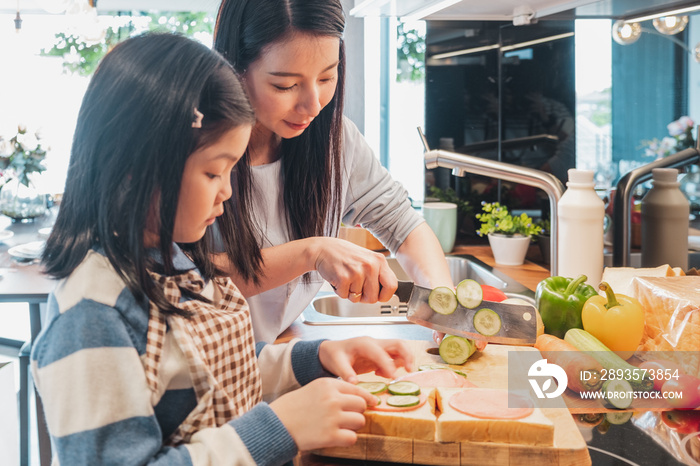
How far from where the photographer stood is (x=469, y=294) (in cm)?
125

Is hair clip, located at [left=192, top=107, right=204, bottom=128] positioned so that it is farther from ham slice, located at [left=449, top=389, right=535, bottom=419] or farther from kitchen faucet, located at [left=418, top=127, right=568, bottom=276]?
kitchen faucet, located at [left=418, top=127, right=568, bottom=276]

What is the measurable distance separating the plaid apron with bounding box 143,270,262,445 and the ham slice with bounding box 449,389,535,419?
1.03 ft

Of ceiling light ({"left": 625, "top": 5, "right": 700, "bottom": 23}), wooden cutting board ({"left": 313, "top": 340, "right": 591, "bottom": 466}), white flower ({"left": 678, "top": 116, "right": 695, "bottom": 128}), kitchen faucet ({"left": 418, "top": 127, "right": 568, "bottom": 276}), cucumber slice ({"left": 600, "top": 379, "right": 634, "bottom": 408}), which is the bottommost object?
wooden cutting board ({"left": 313, "top": 340, "right": 591, "bottom": 466})

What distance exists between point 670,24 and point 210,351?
1.46m

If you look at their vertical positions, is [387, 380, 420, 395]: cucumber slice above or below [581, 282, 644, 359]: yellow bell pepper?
below

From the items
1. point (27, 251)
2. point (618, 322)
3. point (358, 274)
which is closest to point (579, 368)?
point (618, 322)

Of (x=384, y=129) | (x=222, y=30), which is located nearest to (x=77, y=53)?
(x=384, y=129)

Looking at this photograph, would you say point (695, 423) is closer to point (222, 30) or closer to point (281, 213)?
point (281, 213)

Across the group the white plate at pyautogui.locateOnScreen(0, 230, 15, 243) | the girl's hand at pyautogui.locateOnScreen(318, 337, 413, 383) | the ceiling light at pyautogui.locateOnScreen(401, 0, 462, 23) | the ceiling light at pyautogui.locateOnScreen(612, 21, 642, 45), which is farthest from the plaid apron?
the white plate at pyautogui.locateOnScreen(0, 230, 15, 243)

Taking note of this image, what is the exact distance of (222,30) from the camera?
3.96 ft

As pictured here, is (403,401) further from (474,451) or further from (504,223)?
(504,223)

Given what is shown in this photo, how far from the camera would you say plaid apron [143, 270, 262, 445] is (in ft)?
2.56

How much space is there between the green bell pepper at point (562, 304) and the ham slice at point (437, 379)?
371mm

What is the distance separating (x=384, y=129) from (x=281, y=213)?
2138 millimetres
